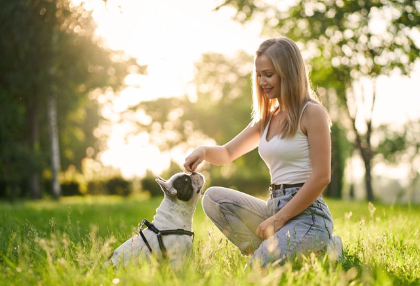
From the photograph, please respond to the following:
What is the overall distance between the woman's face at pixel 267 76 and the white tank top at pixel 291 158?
356mm

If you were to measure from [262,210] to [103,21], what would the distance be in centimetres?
328

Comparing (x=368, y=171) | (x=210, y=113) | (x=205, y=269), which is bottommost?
(x=368, y=171)

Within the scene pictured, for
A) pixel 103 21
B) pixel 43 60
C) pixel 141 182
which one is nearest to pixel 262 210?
pixel 103 21

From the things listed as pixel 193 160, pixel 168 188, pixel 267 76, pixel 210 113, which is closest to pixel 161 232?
pixel 168 188

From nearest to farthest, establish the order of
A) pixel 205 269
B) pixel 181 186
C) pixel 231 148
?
pixel 205 269, pixel 181 186, pixel 231 148

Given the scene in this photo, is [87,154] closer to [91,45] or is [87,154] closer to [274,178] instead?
[91,45]

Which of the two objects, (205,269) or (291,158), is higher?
(291,158)

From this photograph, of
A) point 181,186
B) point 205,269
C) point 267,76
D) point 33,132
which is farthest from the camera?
point 33,132

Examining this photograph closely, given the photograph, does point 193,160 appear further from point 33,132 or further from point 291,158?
point 33,132

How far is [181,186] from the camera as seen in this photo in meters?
4.32

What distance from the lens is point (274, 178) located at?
14.8 feet

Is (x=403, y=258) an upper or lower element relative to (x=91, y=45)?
lower

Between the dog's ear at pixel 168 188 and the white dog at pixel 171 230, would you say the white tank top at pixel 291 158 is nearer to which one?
the white dog at pixel 171 230

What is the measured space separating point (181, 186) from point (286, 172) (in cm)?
92
